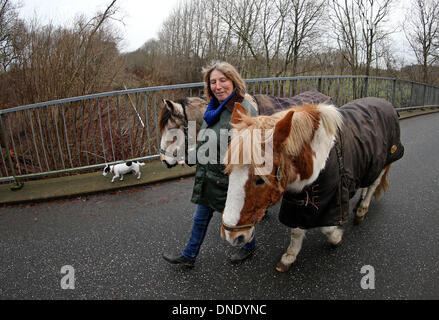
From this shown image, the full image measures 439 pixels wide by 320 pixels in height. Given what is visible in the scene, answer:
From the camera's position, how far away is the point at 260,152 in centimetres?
140

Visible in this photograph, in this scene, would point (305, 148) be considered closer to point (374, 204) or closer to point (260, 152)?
point (260, 152)

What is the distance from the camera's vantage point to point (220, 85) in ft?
6.52

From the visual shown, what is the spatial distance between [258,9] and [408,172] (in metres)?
11.9

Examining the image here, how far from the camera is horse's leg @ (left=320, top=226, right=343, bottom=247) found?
7.37 feet

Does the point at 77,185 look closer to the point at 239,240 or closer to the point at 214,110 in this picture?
the point at 214,110

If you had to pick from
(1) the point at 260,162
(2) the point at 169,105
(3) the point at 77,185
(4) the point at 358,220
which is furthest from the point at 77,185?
(4) the point at 358,220

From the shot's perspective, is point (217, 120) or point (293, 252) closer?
point (217, 120)

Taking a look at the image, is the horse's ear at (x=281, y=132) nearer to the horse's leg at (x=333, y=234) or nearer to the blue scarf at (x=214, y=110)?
the blue scarf at (x=214, y=110)

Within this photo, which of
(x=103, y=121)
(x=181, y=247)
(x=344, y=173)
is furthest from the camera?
(x=103, y=121)

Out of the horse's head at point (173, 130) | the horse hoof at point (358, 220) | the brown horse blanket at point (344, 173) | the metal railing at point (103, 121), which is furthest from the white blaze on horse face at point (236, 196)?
the metal railing at point (103, 121)

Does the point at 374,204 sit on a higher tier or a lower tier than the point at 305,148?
lower

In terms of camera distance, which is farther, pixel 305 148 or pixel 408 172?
pixel 408 172

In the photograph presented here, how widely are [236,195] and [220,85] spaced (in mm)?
987
